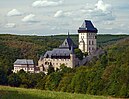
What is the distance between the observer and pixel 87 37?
425 ft

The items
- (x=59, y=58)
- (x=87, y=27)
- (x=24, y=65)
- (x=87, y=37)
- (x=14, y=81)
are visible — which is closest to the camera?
(x=14, y=81)

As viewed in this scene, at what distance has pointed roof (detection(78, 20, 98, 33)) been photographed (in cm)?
12594

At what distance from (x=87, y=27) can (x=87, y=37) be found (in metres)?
3.90

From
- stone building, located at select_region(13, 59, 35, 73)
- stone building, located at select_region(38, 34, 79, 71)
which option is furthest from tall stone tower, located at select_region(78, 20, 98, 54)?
stone building, located at select_region(13, 59, 35, 73)

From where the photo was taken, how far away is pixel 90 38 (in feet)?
429

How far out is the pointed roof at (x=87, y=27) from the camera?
12594cm

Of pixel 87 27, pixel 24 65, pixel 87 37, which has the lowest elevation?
pixel 24 65

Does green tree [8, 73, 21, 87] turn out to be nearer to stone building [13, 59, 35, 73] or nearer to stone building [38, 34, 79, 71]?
stone building [13, 59, 35, 73]

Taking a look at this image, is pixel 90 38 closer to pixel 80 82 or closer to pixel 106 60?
pixel 106 60

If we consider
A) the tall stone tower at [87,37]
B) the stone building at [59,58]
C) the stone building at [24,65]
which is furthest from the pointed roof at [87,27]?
the stone building at [24,65]

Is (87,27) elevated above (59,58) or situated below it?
above

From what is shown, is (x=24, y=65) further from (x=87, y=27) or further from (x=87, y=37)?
(x=87, y=37)

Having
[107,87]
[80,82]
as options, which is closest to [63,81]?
[80,82]

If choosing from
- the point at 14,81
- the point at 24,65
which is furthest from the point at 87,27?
the point at 14,81
